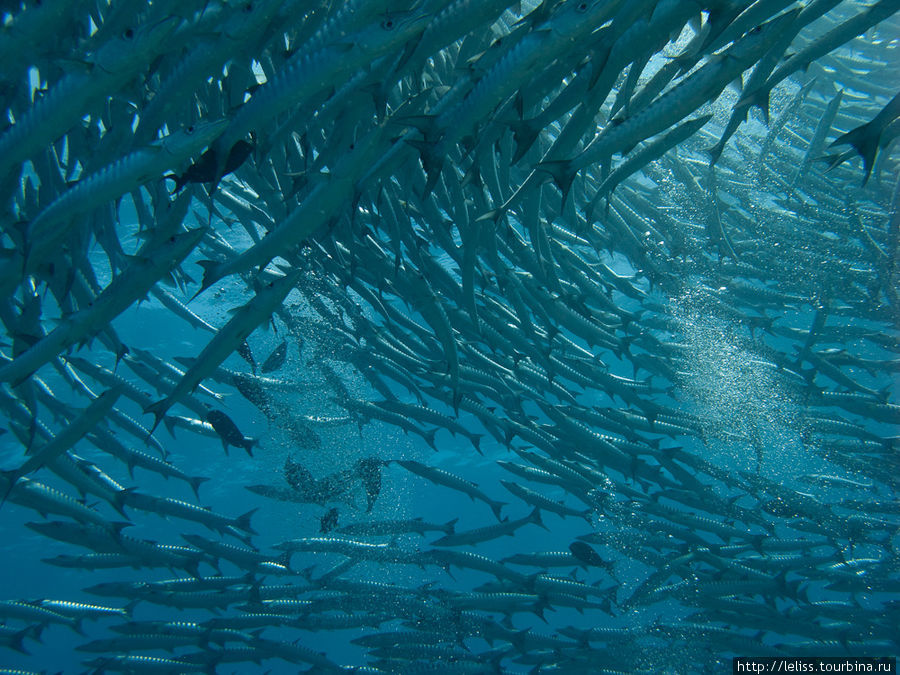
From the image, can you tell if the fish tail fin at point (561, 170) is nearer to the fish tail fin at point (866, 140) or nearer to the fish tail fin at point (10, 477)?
the fish tail fin at point (866, 140)

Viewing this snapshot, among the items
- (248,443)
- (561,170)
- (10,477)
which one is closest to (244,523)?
(248,443)

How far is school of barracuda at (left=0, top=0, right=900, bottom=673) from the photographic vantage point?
110 inches

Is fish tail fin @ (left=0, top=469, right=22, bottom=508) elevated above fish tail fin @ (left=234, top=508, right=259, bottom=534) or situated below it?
below

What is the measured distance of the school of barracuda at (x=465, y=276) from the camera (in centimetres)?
280

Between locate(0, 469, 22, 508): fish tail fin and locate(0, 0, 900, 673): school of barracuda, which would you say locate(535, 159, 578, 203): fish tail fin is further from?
locate(0, 469, 22, 508): fish tail fin

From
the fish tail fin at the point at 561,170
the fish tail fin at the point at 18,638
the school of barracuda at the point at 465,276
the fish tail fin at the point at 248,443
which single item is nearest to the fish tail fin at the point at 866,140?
the school of barracuda at the point at 465,276

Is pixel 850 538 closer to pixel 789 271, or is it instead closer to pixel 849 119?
pixel 789 271

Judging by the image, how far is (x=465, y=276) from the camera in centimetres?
435

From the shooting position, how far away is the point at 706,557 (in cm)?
833

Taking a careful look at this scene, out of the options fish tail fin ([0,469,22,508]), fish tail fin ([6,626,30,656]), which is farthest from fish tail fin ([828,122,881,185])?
fish tail fin ([6,626,30,656])

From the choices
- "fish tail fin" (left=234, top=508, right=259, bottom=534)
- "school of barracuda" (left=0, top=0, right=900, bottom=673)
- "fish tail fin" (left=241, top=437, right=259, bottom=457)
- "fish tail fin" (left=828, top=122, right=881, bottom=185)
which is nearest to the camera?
"fish tail fin" (left=828, top=122, right=881, bottom=185)

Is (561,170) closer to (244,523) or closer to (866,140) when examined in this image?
(866,140)

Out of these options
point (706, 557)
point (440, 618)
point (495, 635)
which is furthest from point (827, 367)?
point (440, 618)

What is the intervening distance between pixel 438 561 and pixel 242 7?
8.87m
